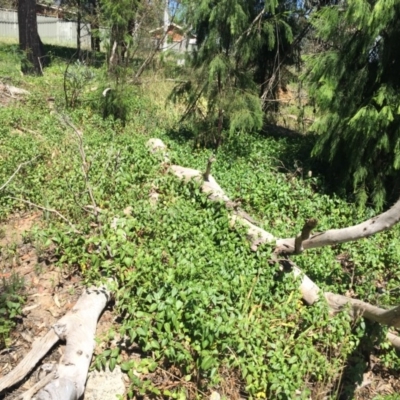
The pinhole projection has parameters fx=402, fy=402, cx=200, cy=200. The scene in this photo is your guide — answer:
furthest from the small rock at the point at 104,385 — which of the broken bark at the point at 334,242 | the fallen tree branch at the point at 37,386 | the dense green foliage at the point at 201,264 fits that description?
the broken bark at the point at 334,242

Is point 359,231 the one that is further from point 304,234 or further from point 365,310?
point 365,310

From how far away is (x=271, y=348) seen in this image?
314 cm

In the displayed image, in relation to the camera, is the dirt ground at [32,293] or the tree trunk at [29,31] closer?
the dirt ground at [32,293]

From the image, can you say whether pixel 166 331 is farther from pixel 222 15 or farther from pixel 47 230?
pixel 222 15

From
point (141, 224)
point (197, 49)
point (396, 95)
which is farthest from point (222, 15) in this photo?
point (141, 224)

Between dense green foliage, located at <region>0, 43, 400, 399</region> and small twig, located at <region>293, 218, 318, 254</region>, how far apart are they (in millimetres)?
303

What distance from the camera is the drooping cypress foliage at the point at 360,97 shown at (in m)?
5.23

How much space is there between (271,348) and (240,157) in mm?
4038

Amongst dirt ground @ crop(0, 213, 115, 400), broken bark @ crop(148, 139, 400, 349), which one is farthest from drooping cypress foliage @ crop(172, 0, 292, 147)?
dirt ground @ crop(0, 213, 115, 400)

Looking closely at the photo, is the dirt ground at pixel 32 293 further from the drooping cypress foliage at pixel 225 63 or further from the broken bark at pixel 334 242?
the drooping cypress foliage at pixel 225 63

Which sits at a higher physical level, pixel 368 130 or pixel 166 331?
pixel 368 130

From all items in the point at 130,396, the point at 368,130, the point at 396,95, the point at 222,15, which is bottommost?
the point at 130,396

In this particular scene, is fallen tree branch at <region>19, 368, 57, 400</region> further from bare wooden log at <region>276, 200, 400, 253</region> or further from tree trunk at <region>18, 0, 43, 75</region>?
tree trunk at <region>18, 0, 43, 75</region>

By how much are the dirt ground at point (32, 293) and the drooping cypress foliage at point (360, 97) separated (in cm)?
402
